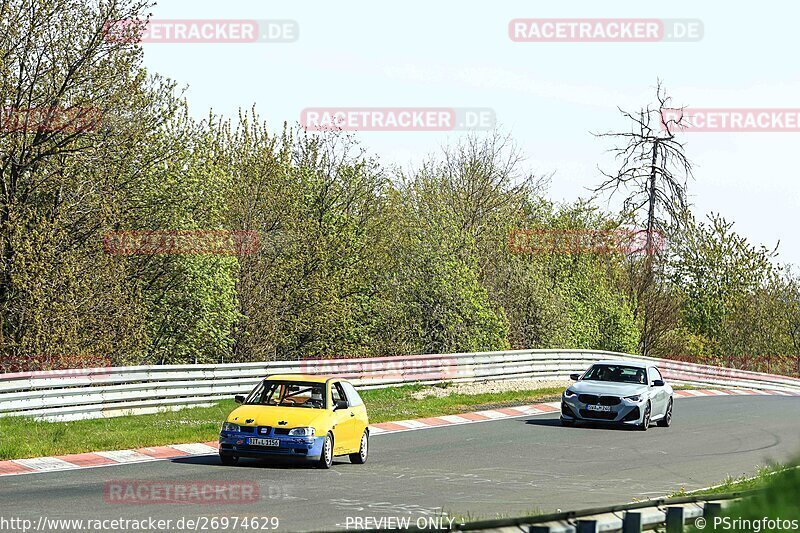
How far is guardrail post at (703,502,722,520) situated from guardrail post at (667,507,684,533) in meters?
0.14

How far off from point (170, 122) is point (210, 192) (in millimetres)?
2662

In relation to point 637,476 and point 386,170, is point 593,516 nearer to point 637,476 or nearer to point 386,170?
point 637,476

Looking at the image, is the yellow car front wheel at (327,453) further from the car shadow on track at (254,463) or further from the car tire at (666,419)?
the car tire at (666,419)

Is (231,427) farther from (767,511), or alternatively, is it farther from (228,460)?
(767,511)

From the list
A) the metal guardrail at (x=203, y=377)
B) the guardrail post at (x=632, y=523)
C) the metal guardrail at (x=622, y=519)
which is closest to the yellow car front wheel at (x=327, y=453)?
the metal guardrail at (x=203, y=377)

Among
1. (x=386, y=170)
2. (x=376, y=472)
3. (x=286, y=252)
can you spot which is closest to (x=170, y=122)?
(x=286, y=252)

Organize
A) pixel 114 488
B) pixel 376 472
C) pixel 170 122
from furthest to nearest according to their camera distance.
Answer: pixel 170 122 < pixel 376 472 < pixel 114 488

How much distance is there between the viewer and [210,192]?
38.6 meters

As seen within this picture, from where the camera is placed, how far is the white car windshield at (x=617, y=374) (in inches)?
1022

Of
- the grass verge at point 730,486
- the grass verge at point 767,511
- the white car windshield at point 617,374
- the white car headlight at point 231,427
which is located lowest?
the grass verge at point 730,486

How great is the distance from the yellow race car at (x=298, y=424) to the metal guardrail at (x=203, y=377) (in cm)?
599

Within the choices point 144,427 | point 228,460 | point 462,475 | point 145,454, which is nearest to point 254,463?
point 228,460

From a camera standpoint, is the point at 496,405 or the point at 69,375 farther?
the point at 496,405

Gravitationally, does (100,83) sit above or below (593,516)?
above
